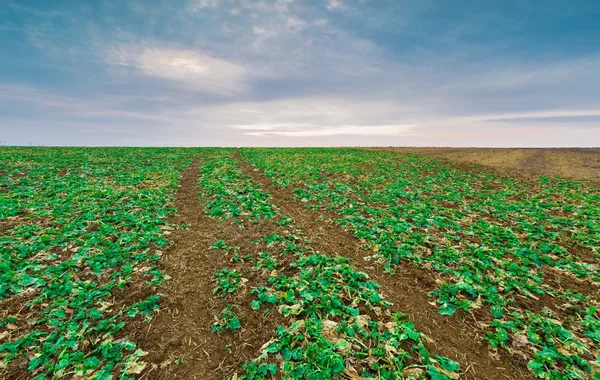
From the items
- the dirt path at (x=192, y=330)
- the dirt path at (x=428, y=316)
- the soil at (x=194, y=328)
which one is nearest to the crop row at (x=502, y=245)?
the dirt path at (x=428, y=316)

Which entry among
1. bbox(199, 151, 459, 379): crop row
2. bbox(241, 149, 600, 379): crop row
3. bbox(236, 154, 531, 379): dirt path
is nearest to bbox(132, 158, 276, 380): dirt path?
bbox(199, 151, 459, 379): crop row

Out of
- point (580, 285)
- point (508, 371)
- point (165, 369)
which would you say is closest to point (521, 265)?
point (580, 285)

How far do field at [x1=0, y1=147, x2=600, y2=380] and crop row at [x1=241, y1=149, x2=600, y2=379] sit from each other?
0.18 feet

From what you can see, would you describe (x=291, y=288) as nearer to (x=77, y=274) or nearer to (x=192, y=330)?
(x=192, y=330)

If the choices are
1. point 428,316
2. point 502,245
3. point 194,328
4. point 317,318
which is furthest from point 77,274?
point 502,245

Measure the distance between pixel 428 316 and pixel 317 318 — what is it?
2.73 metres

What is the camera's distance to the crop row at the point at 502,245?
5848mm

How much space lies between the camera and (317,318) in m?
5.82

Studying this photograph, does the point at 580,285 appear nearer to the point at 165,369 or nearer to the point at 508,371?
the point at 508,371

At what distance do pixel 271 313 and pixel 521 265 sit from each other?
323 inches

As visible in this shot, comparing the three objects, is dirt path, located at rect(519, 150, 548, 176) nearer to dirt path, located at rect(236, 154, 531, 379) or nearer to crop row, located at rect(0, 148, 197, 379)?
dirt path, located at rect(236, 154, 531, 379)

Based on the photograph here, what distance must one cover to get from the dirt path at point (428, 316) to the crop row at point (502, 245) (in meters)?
0.26

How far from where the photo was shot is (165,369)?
4.92 m

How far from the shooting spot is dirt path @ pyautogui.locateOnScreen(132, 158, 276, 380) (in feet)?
16.3
